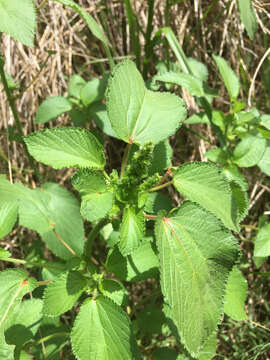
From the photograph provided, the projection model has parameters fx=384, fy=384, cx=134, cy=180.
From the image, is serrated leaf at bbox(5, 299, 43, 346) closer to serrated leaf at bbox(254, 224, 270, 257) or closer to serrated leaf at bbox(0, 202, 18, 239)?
serrated leaf at bbox(0, 202, 18, 239)

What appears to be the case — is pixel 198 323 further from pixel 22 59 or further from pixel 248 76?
pixel 22 59

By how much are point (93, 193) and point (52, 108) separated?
83cm

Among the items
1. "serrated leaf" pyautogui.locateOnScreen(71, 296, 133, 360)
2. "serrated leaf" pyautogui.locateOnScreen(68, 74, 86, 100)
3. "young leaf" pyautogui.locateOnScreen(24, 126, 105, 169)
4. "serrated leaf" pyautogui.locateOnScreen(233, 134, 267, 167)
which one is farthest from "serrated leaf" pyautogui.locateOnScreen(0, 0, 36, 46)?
"serrated leaf" pyautogui.locateOnScreen(233, 134, 267, 167)

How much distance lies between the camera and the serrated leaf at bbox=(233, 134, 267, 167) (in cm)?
154

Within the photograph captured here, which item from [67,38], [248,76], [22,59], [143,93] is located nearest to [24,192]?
[143,93]

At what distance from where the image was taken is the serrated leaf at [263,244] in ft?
5.06

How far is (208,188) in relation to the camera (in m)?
1.06

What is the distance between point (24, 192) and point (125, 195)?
24.2 inches

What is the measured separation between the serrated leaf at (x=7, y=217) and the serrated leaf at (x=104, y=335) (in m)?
0.39

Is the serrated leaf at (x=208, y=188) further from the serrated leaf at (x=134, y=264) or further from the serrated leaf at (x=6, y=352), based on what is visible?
the serrated leaf at (x=6, y=352)

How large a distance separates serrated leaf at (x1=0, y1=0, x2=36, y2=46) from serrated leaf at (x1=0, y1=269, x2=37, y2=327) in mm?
692

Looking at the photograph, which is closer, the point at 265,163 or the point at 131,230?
the point at 131,230

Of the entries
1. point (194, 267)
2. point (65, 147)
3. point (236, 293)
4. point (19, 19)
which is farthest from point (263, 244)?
point (19, 19)

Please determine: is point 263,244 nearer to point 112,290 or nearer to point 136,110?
point 112,290
